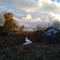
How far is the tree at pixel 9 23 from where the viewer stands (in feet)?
177

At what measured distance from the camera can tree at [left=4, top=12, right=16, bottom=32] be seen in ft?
177

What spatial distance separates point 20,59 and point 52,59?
2.22 m

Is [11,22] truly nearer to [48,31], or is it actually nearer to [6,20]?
[6,20]

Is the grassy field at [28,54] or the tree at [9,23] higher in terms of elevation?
the tree at [9,23]

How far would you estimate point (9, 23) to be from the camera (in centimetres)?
5475

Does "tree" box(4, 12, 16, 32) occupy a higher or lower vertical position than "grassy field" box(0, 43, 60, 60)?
higher

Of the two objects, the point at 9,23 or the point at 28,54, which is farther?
the point at 9,23

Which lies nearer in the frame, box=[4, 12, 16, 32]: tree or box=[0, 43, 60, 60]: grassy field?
box=[0, 43, 60, 60]: grassy field

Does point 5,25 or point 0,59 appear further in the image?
point 5,25

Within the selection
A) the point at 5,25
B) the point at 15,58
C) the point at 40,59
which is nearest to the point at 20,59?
the point at 15,58

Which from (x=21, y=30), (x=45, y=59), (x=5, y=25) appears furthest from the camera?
(x=21, y=30)

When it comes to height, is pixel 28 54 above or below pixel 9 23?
below

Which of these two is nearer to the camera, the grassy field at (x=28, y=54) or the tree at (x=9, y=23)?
the grassy field at (x=28, y=54)

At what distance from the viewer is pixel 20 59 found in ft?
44.6
